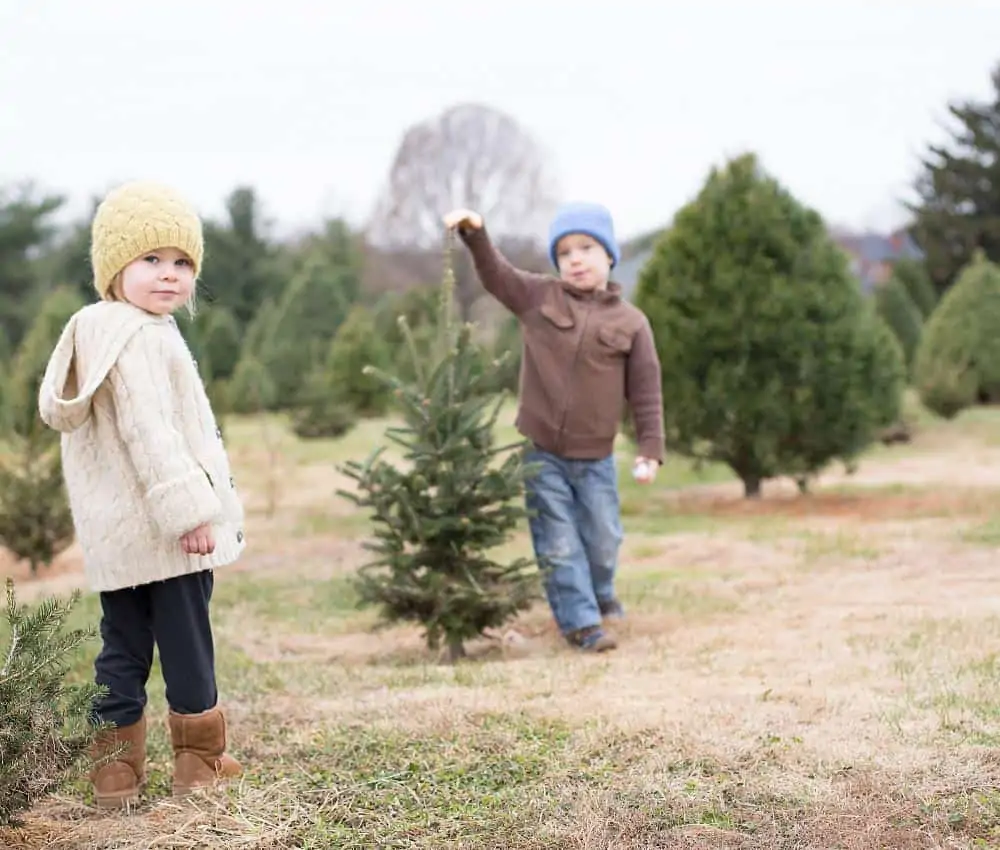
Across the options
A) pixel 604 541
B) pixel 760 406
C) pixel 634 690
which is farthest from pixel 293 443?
pixel 634 690

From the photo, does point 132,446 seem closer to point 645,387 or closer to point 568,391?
point 568,391

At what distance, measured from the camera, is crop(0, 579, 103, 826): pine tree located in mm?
2914

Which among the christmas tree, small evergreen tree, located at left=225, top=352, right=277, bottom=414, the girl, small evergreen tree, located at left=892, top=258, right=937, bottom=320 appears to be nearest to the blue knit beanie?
the christmas tree

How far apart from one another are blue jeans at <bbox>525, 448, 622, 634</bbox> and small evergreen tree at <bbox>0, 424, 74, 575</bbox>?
197 inches

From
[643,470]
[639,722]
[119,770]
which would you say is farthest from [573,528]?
[119,770]

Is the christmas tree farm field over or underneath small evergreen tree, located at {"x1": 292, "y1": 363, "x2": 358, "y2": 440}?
underneath

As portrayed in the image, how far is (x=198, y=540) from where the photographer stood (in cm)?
340

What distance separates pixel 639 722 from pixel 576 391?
2.18 m

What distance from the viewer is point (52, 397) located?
3.42 metres

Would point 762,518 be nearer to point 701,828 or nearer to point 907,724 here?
point 907,724

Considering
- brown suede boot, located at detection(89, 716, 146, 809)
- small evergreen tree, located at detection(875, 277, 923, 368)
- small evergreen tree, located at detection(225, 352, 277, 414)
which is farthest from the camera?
small evergreen tree, located at detection(875, 277, 923, 368)

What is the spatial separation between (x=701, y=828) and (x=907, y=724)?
1.07 m

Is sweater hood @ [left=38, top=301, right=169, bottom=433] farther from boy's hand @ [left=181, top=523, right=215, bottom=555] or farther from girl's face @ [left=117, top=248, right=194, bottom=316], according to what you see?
boy's hand @ [left=181, top=523, right=215, bottom=555]

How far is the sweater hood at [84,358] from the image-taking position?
3.41m
